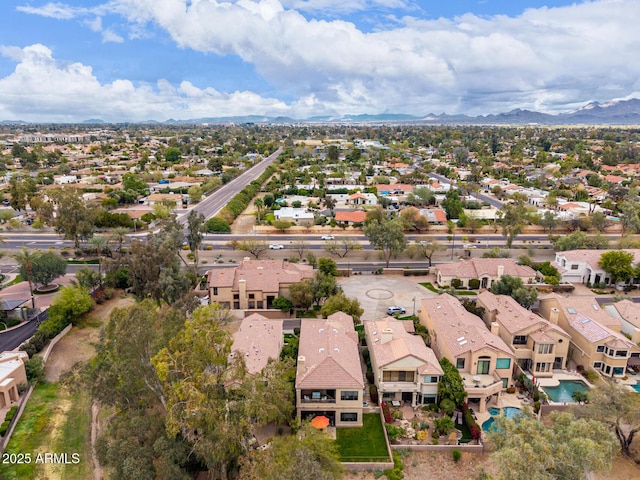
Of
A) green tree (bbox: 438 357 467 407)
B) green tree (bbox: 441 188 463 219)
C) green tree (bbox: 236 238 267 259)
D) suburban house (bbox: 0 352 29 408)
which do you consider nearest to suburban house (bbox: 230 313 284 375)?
green tree (bbox: 438 357 467 407)

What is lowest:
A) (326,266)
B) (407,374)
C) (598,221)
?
(407,374)

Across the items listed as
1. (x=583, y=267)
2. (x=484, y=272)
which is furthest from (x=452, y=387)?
(x=583, y=267)

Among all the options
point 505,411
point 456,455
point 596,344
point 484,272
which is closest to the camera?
point 456,455

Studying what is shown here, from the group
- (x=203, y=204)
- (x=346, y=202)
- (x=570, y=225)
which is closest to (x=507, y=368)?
(x=570, y=225)

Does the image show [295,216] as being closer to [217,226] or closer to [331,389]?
[217,226]

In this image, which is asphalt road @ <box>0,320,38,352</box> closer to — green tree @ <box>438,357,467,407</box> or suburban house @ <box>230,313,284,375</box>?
suburban house @ <box>230,313,284,375</box>

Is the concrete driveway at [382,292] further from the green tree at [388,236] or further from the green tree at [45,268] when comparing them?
the green tree at [45,268]
